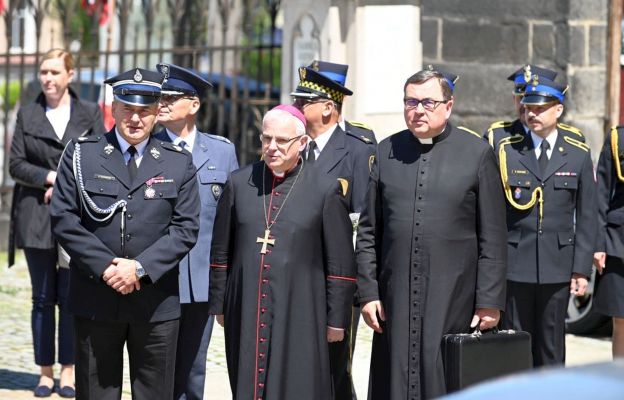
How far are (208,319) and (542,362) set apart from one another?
179 centimetres

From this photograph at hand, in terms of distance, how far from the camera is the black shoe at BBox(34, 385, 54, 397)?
841 centimetres

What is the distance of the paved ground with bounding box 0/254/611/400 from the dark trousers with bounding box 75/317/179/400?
6.02ft

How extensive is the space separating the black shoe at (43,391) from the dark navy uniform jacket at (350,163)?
2247mm

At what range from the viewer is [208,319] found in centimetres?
737

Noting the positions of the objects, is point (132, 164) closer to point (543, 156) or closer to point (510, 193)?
point (510, 193)

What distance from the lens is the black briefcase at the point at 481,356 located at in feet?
20.0

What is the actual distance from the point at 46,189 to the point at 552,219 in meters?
3.00

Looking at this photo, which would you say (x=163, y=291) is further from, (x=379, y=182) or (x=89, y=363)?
(x=379, y=182)

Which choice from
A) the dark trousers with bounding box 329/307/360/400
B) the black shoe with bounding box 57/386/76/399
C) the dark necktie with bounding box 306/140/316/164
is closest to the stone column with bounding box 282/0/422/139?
the black shoe with bounding box 57/386/76/399

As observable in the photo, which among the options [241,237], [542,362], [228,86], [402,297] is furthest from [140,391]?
[228,86]

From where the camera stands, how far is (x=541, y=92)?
7734mm

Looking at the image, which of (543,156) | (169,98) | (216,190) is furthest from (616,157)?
(169,98)

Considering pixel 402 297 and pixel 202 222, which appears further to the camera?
pixel 202 222

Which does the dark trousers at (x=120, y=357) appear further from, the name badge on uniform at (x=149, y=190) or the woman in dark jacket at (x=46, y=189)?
the woman in dark jacket at (x=46, y=189)
